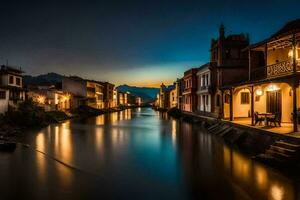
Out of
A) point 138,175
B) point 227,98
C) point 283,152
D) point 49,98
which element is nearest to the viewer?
point 138,175

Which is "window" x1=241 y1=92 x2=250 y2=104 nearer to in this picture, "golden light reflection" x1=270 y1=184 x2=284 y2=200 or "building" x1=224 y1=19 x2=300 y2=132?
"building" x1=224 y1=19 x2=300 y2=132

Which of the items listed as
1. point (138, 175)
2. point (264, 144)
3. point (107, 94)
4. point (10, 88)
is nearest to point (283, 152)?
Answer: point (264, 144)

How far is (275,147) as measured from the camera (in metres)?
15.0

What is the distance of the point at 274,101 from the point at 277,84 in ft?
7.34

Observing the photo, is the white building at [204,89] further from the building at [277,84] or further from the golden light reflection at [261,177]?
the golden light reflection at [261,177]

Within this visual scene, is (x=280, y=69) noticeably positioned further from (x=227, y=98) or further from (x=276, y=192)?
(x=227, y=98)

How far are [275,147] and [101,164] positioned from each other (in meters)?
9.91

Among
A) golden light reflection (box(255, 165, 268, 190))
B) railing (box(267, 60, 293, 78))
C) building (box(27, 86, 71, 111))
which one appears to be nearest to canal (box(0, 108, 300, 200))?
golden light reflection (box(255, 165, 268, 190))

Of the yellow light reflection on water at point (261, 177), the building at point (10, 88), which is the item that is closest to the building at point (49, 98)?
the building at point (10, 88)

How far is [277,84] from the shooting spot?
22625 mm

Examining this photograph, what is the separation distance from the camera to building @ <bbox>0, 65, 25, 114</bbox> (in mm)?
37312

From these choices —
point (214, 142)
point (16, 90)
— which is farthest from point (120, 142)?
point (16, 90)

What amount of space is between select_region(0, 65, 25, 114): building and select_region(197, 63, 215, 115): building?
1100 inches

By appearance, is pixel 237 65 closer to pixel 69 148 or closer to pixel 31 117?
pixel 69 148
